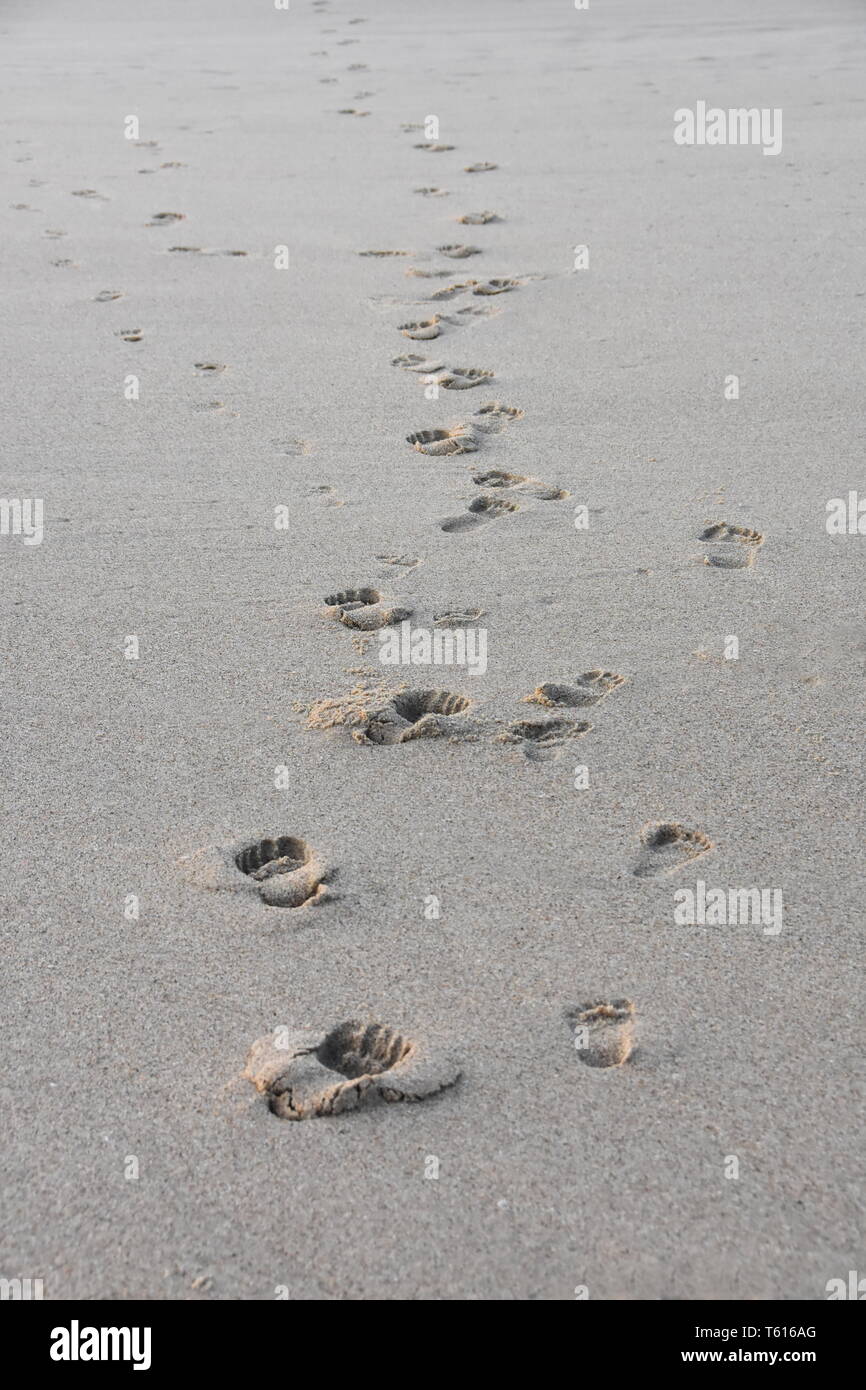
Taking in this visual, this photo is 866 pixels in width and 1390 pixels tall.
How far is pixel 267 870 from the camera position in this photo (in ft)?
7.51

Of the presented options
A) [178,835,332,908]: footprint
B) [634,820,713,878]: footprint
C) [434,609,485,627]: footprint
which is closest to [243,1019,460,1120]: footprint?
[178,835,332,908]: footprint

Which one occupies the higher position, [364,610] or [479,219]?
[479,219]

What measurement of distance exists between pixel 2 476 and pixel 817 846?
2.64m

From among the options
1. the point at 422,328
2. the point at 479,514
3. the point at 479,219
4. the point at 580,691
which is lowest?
the point at 580,691

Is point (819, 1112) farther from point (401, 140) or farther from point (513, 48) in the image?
point (513, 48)

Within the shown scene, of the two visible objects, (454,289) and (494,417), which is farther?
(454,289)

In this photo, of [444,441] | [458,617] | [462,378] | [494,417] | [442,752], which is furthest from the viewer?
[462,378]

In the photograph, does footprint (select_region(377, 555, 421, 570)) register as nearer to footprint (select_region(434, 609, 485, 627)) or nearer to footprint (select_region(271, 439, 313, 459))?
footprint (select_region(434, 609, 485, 627))

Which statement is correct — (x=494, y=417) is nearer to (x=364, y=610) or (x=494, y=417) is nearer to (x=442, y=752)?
(x=364, y=610)

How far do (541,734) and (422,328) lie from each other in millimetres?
2573

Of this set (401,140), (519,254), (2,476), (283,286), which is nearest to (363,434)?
(2,476)

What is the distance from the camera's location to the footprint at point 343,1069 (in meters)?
1.82

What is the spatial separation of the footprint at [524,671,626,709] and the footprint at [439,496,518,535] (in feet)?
2.56

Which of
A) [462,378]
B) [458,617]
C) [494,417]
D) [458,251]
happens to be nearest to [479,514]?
[458,617]
